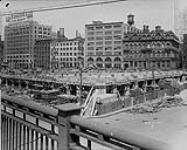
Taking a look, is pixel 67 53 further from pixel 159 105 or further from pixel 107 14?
pixel 159 105

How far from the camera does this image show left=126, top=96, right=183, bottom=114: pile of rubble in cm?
156

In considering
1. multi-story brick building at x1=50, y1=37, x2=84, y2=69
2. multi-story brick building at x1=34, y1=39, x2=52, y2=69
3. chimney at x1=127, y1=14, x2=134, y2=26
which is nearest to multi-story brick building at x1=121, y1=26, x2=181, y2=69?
chimney at x1=127, y1=14, x2=134, y2=26

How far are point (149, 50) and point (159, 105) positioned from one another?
0.53 meters

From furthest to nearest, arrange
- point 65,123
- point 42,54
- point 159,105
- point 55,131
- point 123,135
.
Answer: point 42,54, point 159,105, point 55,131, point 65,123, point 123,135

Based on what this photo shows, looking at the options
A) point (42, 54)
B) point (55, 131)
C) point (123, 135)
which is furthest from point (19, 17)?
point (123, 135)

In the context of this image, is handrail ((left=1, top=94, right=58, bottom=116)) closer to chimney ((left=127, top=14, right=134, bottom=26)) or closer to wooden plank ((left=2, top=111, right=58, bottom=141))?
wooden plank ((left=2, top=111, right=58, bottom=141))

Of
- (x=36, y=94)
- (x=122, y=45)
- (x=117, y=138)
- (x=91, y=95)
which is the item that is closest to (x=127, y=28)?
(x=122, y=45)

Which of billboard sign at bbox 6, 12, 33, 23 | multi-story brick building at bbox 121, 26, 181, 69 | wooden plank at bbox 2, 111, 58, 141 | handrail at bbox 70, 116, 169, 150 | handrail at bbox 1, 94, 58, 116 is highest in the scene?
billboard sign at bbox 6, 12, 33, 23

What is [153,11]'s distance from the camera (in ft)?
4.94

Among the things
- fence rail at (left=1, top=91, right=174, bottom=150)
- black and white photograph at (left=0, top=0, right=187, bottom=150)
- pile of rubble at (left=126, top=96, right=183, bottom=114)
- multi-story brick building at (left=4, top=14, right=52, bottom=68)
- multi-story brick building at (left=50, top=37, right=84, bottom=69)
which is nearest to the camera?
fence rail at (left=1, top=91, right=174, bottom=150)

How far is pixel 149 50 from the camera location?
4.92 ft

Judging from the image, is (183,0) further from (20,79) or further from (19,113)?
(20,79)

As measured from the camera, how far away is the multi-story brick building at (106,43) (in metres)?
→ 1.59

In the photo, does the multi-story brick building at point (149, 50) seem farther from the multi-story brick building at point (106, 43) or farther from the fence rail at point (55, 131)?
the fence rail at point (55, 131)
